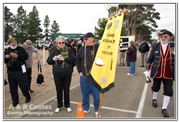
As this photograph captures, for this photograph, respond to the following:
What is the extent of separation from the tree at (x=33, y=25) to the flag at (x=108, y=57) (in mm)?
50190

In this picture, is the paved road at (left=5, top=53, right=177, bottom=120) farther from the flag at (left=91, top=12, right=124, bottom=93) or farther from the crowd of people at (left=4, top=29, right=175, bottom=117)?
the flag at (left=91, top=12, right=124, bottom=93)

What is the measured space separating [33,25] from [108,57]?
52153 mm

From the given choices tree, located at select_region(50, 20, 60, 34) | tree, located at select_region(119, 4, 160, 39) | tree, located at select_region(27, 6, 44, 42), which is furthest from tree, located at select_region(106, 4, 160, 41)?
tree, located at select_region(50, 20, 60, 34)

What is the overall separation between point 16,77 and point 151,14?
1821 inches

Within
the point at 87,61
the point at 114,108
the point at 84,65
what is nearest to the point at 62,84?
the point at 84,65

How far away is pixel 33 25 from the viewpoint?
170ft

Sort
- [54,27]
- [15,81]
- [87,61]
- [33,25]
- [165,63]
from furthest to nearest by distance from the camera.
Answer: [54,27], [33,25], [15,81], [165,63], [87,61]

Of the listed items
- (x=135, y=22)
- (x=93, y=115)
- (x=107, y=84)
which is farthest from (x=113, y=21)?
(x=135, y=22)

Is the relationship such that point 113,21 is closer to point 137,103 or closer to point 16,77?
point 137,103

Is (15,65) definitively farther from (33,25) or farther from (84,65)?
(33,25)

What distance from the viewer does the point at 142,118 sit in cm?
405

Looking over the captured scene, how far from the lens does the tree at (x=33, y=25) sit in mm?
50438

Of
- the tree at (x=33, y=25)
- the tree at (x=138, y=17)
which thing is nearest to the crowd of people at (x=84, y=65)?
the tree at (x=138, y=17)

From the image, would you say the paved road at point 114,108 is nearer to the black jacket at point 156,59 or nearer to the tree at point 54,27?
the black jacket at point 156,59
